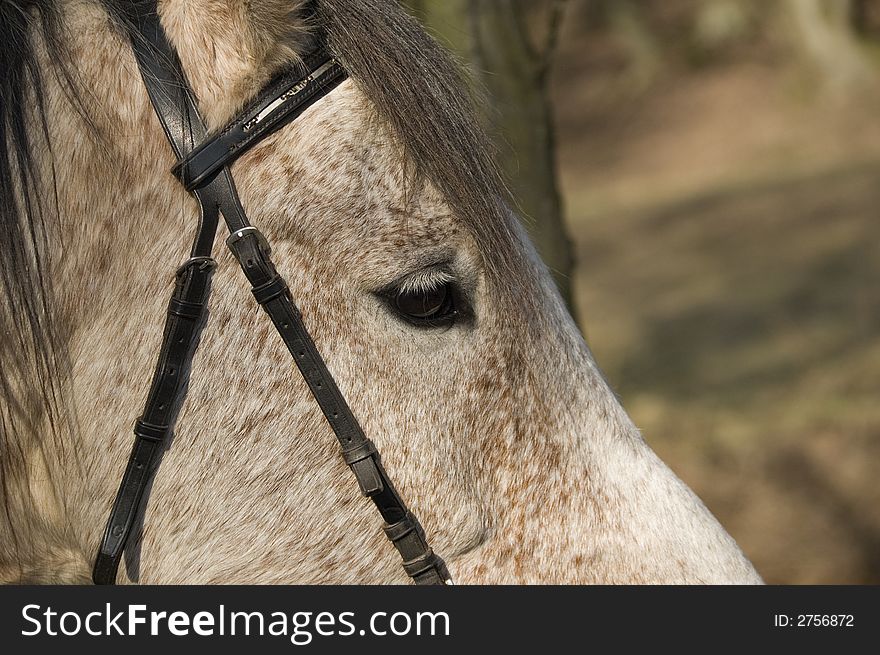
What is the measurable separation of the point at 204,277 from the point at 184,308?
0.22 ft

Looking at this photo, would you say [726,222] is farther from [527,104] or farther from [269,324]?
[269,324]

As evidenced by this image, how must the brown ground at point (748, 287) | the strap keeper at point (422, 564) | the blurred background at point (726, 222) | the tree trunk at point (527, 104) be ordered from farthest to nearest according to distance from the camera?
the brown ground at point (748, 287) → the blurred background at point (726, 222) → the tree trunk at point (527, 104) → the strap keeper at point (422, 564)

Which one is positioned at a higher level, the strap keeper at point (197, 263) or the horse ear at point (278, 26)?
the horse ear at point (278, 26)

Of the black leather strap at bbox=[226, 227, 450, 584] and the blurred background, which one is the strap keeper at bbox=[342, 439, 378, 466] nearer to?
the black leather strap at bbox=[226, 227, 450, 584]

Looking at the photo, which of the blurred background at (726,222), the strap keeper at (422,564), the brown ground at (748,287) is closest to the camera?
the strap keeper at (422,564)

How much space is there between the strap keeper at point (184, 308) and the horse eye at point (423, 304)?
0.36 m

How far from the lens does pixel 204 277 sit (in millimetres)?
1759

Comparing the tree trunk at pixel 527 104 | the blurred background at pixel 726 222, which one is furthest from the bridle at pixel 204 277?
the tree trunk at pixel 527 104

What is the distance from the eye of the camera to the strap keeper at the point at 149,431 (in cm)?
176

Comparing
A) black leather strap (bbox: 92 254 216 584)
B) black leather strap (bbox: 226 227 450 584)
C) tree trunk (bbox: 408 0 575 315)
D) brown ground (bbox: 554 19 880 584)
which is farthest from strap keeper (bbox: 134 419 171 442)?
brown ground (bbox: 554 19 880 584)

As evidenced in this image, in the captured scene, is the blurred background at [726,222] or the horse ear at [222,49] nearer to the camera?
the horse ear at [222,49]

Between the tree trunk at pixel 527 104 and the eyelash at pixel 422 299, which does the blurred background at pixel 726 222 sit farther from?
the eyelash at pixel 422 299

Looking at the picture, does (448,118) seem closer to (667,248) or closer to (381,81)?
(381,81)

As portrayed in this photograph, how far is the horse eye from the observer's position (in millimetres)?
1812
